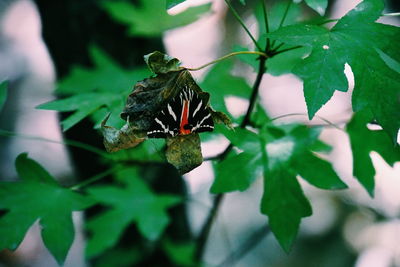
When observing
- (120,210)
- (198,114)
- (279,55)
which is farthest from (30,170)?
(279,55)

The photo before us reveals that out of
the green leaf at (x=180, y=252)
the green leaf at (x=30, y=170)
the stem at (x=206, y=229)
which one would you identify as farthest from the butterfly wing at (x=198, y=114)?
the green leaf at (x=180, y=252)

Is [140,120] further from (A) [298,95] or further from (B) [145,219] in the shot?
(A) [298,95]

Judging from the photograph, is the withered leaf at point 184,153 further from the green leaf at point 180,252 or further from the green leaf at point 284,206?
the green leaf at point 180,252

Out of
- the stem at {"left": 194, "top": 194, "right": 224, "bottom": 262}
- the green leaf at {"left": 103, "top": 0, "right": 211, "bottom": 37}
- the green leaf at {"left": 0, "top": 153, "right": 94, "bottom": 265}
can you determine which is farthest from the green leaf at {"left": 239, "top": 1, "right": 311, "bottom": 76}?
the green leaf at {"left": 0, "top": 153, "right": 94, "bottom": 265}

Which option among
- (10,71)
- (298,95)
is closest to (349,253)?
(298,95)

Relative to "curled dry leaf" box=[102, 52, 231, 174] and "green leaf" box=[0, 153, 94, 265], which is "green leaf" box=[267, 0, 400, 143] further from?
"green leaf" box=[0, 153, 94, 265]

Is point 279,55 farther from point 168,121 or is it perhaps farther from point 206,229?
point 206,229

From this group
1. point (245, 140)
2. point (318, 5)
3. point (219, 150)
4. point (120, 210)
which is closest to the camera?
point (318, 5)
